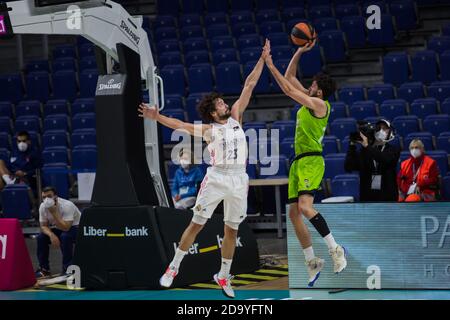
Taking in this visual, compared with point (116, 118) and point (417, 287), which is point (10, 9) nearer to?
point (116, 118)

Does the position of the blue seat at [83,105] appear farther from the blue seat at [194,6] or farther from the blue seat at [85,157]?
the blue seat at [194,6]

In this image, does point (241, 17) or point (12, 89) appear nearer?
point (241, 17)

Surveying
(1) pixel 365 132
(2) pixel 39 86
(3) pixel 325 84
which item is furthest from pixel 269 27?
(3) pixel 325 84

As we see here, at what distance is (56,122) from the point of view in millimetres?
20344

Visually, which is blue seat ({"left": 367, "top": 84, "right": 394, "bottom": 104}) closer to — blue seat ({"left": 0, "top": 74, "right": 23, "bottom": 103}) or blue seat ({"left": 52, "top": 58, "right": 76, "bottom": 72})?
blue seat ({"left": 52, "top": 58, "right": 76, "bottom": 72})

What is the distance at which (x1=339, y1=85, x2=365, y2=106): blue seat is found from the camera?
18578 millimetres

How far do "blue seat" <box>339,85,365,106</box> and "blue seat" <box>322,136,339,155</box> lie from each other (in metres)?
1.44

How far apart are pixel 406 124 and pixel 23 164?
22.7 ft

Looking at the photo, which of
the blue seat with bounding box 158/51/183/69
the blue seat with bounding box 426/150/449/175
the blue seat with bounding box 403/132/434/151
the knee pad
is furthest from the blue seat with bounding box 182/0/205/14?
the knee pad

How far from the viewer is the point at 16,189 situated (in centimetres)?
1834

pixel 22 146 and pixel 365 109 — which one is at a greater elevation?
pixel 365 109

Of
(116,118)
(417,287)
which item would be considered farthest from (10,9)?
(417,287)

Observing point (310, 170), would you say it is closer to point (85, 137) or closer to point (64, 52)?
point (85, 137)

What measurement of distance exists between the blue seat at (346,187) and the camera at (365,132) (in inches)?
85.5
